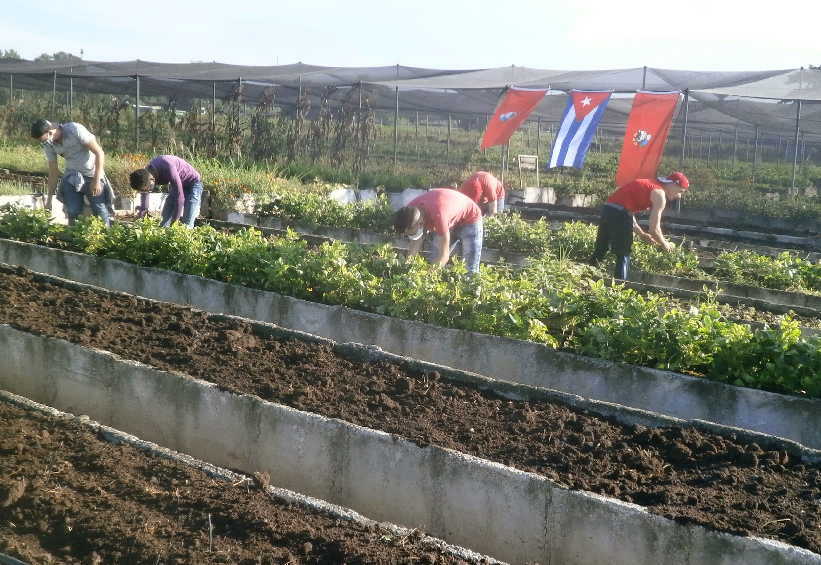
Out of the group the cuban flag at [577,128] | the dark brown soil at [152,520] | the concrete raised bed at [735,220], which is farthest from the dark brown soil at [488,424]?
the concrete raised bed at [735,220]

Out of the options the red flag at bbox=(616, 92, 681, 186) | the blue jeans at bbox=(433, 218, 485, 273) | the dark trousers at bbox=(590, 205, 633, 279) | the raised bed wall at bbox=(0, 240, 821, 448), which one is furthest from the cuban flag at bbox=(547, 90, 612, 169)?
the raised bed wall at bbox=(0, 240, 821, 448)

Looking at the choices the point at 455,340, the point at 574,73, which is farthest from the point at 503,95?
the point at 455,340

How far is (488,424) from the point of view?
183 inches

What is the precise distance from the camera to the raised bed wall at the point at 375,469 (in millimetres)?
3561

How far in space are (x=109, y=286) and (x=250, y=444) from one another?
4138 mm

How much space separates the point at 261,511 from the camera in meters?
3.66

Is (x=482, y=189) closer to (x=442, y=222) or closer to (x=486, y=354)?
(x=442, y=222)

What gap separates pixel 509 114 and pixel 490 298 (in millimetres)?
9748

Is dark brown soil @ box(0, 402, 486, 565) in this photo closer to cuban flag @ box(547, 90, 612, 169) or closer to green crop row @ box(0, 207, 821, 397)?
green crop row @ box(0, 207, 821, 397)

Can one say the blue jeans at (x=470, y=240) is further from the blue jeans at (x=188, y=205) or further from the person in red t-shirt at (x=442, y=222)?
the blue jeans at (x=188, y=205)

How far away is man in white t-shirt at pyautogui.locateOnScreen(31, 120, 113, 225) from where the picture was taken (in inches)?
348

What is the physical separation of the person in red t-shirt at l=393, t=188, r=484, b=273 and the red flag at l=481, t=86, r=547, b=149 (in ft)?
24.7

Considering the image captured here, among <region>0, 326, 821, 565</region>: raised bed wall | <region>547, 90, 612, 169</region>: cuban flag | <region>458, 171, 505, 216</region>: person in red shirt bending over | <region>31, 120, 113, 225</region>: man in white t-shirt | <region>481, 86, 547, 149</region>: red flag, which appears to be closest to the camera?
<region>0, 326, 821, 565</region>: raised bed wall

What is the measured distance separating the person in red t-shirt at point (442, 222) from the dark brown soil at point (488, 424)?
158 centimetres
